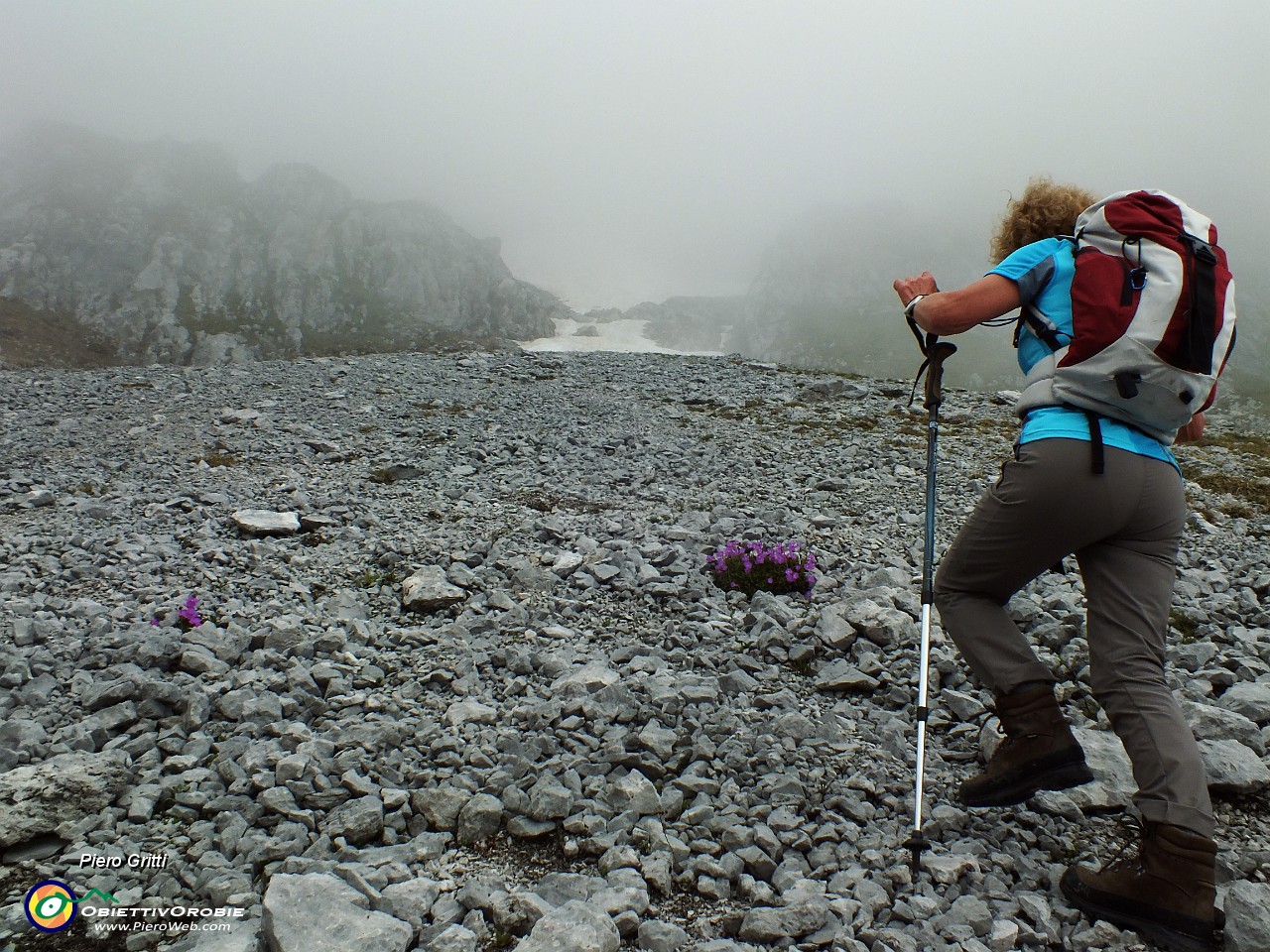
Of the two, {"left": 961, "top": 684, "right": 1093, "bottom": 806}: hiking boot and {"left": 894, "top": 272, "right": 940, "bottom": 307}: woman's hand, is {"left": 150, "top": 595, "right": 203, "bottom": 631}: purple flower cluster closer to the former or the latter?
{"left": 961, "top": 684, "right": 1093, "bottom": 806}: hiking boot

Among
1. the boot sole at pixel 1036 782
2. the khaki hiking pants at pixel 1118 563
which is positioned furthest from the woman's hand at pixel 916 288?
the boot sole at pixel 1036 782

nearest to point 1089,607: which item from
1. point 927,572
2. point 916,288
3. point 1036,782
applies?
point 1036,782

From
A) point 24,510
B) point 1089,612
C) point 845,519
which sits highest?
point 1089,612

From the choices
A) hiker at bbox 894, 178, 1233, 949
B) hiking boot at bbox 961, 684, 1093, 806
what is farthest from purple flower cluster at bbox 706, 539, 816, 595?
hiking boot at bbox 961, 684, 1093, 806

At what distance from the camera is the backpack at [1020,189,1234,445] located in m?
3.57

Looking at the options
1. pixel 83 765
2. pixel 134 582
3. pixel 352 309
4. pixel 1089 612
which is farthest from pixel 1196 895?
pixel 352 309

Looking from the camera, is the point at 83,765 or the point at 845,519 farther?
the point at 845,519

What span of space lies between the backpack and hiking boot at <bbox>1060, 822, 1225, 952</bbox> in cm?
207

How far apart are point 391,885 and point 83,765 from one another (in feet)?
7.41

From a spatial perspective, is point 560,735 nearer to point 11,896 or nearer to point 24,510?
point 11,896

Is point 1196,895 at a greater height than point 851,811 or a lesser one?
greater

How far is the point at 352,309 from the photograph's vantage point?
190 metres

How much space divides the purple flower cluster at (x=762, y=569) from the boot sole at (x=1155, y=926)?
14.7 ft

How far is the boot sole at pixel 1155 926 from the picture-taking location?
3.24 meters
